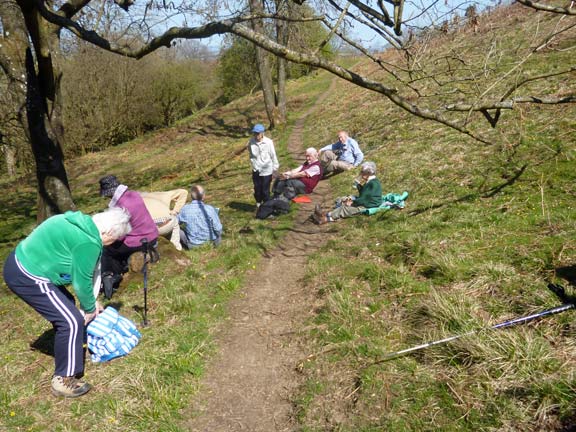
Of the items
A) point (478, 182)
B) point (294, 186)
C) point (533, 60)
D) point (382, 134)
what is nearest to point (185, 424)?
point (478, 182)

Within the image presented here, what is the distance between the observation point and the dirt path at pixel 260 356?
145 inches

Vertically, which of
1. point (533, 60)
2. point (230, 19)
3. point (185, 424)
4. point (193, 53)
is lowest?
point (185, 424)

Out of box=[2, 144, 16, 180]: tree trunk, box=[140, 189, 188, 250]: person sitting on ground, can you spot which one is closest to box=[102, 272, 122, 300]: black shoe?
box=[140, 189, 188, 250]: person sitting on ground

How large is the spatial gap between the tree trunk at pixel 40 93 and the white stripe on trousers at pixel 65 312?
4789 mm

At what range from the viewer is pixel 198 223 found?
751 centimetres

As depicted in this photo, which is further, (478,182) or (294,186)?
(294,186)

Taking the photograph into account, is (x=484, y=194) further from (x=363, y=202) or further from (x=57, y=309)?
(x=57, y=309)

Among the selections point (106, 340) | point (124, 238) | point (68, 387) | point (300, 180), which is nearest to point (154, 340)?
point (106, 340)

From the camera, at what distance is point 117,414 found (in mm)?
3658

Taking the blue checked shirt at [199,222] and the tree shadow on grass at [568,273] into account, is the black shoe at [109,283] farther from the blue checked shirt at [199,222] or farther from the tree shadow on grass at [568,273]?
the tree shadow on grass at [568,273]

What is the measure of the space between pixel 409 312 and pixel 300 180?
5880 mm

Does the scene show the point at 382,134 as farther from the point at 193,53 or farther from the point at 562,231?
the point at 193,53

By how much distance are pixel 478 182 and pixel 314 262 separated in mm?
3321

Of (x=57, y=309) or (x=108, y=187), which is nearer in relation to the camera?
(x=57, y=309)
